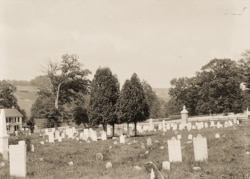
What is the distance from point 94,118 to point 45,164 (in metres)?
20.2

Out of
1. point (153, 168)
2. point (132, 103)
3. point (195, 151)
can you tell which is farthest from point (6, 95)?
point (153, 168)

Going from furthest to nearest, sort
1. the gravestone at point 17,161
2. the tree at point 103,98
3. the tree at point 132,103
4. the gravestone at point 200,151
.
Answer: the tree at point 103,98, the tree at point 132,103, the gravestone at point 200,151, the gravestone at point 17,161

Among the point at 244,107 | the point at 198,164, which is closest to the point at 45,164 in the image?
the point at 198,164

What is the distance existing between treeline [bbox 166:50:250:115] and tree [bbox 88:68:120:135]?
149 feet

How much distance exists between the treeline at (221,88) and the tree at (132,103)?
147 ft

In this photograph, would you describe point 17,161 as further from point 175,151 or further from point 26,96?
point 26,96

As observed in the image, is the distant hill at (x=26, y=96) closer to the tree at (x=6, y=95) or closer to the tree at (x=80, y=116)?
the tree at (x=6, y=95)

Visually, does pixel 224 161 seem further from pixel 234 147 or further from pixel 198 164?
pixel 234 147

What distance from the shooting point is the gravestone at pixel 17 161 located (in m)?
12.0

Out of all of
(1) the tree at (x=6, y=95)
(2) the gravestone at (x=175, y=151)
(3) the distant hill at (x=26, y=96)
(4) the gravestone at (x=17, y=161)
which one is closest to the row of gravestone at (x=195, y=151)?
(2) the gravestone at (x=175, y=151)

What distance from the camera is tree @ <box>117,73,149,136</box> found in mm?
33250

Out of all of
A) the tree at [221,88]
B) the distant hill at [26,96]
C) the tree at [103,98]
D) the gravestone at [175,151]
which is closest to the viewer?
the gravestone at [175,151]

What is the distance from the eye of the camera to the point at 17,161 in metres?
12.1

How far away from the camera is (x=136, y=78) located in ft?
114
